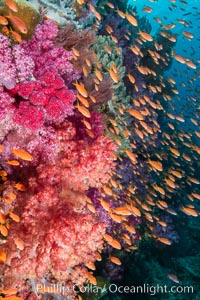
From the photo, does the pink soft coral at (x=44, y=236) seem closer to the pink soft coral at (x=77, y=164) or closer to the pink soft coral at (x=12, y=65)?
the pink soft coral at (x=77, y=164)

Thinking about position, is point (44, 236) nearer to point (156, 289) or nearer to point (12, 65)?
point (12, 65)

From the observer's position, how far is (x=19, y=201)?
4.25m

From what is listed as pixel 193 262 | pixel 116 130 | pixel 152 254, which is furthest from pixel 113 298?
pixel 116 130

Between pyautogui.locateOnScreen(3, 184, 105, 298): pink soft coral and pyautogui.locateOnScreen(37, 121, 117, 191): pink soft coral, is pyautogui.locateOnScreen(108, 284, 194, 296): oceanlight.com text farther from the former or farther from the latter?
pyautogui.locateOnScreen(37, 121, 117, 191): pink soft coral

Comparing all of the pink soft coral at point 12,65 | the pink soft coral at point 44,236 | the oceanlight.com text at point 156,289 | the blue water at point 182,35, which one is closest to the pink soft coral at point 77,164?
the pink soft coral at point 44,236

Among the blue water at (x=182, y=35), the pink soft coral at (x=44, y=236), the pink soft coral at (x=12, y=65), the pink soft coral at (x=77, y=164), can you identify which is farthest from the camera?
the blue water at (x=182, y=35)

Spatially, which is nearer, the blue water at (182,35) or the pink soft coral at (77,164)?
the pink soft coral at (77,164)

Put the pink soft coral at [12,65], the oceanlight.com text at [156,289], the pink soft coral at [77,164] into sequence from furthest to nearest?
the oceanlight.com text at [156,289]
the pink soft coral at [77,164]
the pink soft coral at [12,65]

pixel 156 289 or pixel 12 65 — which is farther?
pixel 156 289

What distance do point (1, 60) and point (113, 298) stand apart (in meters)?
6.76

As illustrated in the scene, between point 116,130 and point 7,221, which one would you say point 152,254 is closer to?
point 116,130

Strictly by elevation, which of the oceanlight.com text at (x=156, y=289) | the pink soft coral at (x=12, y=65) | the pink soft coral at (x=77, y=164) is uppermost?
the pink soft coral at (x=12, y=65)

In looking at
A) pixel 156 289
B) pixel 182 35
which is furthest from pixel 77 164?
pixel 182 35

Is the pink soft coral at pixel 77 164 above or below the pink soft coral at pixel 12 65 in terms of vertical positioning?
below
